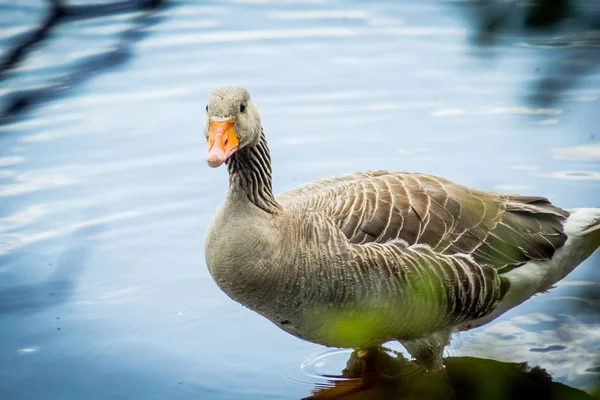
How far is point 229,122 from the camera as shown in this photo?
15.8 ft

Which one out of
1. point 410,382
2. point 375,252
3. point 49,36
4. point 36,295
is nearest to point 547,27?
point 49,36

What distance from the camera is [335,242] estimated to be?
5191 mm

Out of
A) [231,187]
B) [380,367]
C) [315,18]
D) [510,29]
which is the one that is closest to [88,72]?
[510,29]

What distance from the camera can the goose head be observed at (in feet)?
15.6

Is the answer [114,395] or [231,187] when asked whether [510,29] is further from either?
[114,395]

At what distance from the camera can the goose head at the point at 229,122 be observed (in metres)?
4.75

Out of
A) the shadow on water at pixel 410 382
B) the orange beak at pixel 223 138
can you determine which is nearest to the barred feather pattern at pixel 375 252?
the orange beak at pixel 223 138

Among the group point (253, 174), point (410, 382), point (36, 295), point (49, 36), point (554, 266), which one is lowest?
point (410, 382)

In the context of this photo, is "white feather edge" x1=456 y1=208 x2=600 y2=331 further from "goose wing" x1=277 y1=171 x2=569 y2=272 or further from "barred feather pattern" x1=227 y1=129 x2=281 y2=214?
"barred feather pattern" x1=227 y1=129 x2=281 y2=214

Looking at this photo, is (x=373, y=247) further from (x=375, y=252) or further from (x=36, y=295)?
(x=36, y=295)

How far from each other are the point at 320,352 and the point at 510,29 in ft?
16.6

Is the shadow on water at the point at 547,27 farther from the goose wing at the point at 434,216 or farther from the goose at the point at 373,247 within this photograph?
the goose wing at the point at 434,216

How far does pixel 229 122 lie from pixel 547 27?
124 inches

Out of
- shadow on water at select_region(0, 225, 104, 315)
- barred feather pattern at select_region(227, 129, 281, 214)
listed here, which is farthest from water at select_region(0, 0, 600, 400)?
barred feather pattern at select_region(227, 129, 281, 214)
